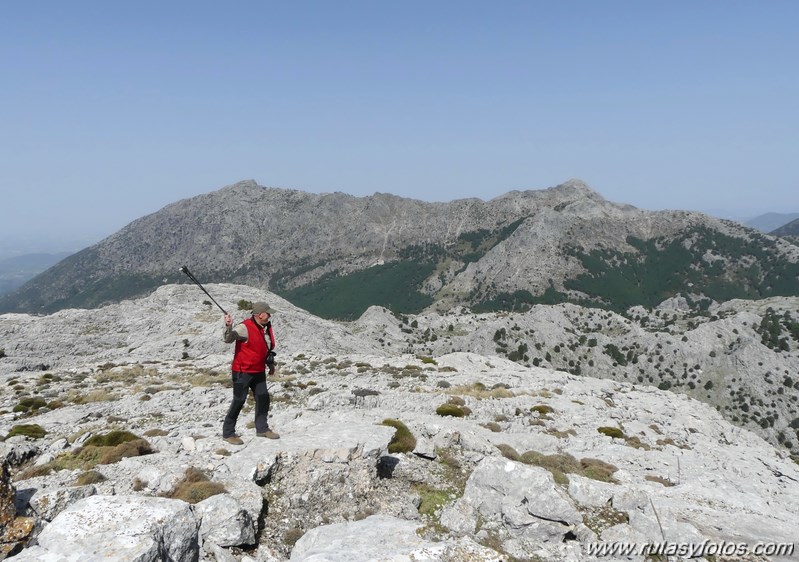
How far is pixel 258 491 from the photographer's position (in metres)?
12.2

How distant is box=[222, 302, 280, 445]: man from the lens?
14.6 m

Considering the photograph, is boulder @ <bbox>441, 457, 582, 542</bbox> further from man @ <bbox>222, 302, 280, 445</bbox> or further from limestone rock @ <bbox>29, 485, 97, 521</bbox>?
limestone rock @ <bbox>29, 485, 97, 521</bbox>

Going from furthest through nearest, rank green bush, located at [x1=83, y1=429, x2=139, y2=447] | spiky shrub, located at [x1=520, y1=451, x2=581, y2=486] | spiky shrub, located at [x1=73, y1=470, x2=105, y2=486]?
spiky shrub, located at [x1=520, y1=451, x2=581, y2=486]
green bush, located at [x1=83, y1=429, x2=139, y2=447]
spiky shrub, located at [x1=73, y1=470, x2=105, y2=486]

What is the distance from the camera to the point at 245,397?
15.0m

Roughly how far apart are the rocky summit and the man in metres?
0.99

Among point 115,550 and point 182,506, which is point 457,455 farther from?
point 115,550

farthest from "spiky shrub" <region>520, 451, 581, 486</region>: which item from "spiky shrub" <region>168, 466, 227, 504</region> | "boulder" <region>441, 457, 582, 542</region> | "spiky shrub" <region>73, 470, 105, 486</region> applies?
"spiky shrub" <region>73, 470, 105, 486</region>

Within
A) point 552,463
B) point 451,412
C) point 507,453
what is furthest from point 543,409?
point 507,453

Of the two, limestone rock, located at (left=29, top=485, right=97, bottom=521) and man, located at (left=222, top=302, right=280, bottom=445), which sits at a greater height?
man, located at (left=222, top=302, right=280, bottom=445)

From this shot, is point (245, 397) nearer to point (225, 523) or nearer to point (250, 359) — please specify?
point (250, 359)

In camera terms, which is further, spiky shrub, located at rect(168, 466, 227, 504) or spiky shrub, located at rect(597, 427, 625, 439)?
spiky shrub, located at rect(597, 427, 625, 439)

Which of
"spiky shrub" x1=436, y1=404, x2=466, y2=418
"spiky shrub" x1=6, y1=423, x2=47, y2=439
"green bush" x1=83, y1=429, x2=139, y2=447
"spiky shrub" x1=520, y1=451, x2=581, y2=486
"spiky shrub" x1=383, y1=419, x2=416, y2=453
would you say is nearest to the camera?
"spiky shrub" x1=383, y1=419, x2=416, y2=453

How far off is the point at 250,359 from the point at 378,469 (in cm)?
574

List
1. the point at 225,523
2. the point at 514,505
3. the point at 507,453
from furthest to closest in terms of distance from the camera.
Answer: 1. the point at 507,453
2. the point at 514,505
3. the point at 225,523
